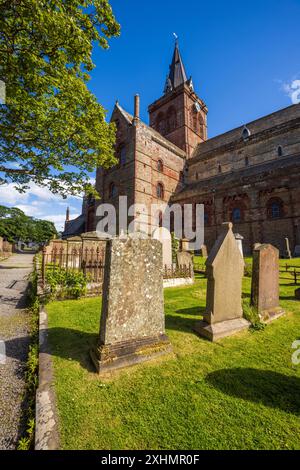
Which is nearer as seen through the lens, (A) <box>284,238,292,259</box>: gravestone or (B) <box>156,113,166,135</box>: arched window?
(A) <box>284,238,292,259</box>: gravestone

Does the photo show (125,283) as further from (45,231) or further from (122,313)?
(45,231)

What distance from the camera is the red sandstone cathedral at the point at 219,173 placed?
17047mm

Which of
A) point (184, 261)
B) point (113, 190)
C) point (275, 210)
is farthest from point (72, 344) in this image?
point (113, 190)

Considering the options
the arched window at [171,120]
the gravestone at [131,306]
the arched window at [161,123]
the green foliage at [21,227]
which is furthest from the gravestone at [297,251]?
the green foliage at [21,227]

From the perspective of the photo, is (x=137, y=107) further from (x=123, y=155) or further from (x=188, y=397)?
(x=188, y=397)

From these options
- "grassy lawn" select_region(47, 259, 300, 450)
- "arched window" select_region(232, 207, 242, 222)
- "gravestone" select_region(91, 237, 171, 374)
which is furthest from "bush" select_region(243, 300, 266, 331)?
"arched window" select_region(232, 207, 242, 222)

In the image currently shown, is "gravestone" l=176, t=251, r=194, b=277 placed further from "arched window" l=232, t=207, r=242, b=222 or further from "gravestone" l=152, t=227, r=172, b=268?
"arched window" l=232, t=207, r=242, b=222

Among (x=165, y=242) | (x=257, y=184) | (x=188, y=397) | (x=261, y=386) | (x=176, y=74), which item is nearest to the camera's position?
(x=188, y=397)

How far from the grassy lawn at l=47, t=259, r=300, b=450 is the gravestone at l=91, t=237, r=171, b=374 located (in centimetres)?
19

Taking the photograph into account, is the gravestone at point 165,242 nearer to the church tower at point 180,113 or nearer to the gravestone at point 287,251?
the gravestone at point 287,251

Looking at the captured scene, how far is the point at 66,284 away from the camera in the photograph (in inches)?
262

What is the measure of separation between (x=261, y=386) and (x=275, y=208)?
18043 mm

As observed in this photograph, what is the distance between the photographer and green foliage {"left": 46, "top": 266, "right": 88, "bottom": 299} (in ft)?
20.8

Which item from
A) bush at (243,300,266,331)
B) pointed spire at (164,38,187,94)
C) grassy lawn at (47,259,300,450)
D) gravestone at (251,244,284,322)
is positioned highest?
pointed spire at (164,38,187,94)
